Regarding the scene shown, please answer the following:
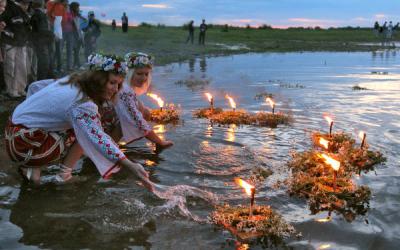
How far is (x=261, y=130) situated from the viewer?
29.2 ft

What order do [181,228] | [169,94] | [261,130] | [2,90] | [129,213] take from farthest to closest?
[169,94] → [2,90] → [261,130] → [129,213] → [181,228]

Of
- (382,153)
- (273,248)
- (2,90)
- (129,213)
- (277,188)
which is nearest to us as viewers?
(273,248)

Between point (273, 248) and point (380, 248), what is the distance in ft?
3.19

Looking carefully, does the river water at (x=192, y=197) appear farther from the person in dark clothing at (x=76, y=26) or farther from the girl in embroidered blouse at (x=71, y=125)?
the person in dark clothing at (x=76, y=26)

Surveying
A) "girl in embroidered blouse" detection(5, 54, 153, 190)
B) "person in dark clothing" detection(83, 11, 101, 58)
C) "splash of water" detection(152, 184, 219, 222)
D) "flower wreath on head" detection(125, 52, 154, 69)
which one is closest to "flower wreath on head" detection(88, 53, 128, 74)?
"girl in embroidered blouse" detection(5, 54, 153, 190)

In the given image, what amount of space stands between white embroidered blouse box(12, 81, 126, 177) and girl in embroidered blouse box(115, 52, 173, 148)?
5.61 feet

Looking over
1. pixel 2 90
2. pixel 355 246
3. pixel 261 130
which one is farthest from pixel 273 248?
pixel 2 90

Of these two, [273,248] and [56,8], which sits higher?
[56,8]

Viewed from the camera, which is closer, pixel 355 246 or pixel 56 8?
pixel 355 246

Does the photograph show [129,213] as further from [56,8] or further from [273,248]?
[56,8]

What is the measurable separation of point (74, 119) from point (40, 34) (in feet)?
24.8

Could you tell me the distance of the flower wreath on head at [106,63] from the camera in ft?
16.4

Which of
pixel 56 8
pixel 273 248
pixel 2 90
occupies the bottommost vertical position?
pixel 273 248

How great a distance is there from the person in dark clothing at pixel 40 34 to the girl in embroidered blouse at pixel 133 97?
545cm
